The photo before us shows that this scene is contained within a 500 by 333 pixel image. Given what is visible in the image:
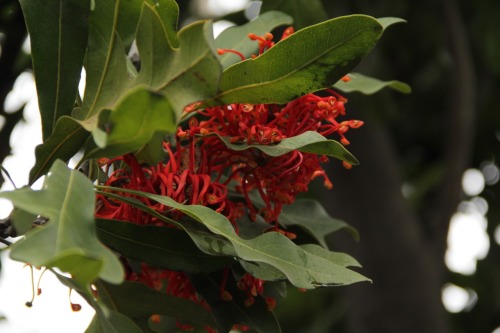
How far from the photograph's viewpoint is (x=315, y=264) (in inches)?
Result: 37.7

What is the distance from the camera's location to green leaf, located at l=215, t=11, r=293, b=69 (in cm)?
129

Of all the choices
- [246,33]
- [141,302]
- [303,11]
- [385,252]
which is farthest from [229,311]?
[385,252]

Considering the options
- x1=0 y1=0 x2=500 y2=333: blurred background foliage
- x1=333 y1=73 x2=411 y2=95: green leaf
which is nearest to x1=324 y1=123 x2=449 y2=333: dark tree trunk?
x1=0 y1=0 x2=500 y2=333: blurred background foliage

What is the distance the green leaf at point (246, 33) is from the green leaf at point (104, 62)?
28 cm

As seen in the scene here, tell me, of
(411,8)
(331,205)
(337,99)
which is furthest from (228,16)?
(337,99)

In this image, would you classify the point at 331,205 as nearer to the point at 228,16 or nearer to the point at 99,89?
the point at 228,16

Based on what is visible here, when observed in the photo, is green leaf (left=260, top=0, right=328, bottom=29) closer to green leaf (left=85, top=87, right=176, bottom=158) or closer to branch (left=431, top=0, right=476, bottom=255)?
green leaf (left=85, top=87, right=176, bottom=158)

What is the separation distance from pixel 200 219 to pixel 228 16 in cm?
138

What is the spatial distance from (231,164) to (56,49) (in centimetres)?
25

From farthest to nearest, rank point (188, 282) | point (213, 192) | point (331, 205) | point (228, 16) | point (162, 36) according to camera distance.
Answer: point (331, 205), point (228, 16), point (188, 282), point (213, 192), point (162, 36)

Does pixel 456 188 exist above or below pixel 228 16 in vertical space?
below

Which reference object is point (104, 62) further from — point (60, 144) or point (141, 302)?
point (141, 302)

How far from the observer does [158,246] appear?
1010mm

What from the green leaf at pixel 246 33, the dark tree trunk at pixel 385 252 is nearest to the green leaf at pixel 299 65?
the green leaf at pixel 246 33
